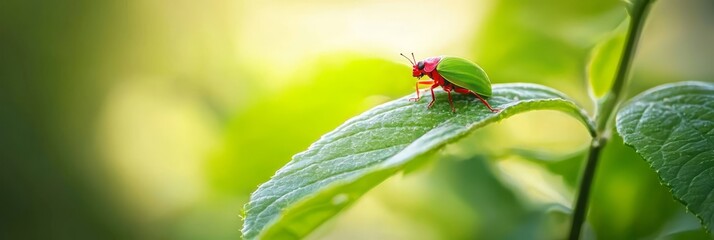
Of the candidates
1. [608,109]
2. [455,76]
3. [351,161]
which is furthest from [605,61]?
[351,161]

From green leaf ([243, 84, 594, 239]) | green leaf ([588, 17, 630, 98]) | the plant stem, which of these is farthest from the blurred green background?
green leaf ([243, 84, 594, 239])

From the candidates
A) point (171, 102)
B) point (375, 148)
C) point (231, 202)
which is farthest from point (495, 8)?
point (171, 102)

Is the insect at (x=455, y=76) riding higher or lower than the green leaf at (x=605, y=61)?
higher

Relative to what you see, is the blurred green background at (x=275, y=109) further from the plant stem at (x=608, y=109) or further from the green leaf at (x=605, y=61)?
the plant stem at (x=608, y=109)

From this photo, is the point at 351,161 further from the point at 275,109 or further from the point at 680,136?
the point at 275,109

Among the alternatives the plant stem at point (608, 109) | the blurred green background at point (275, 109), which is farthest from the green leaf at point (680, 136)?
the blurred green background at point (275, 109)
